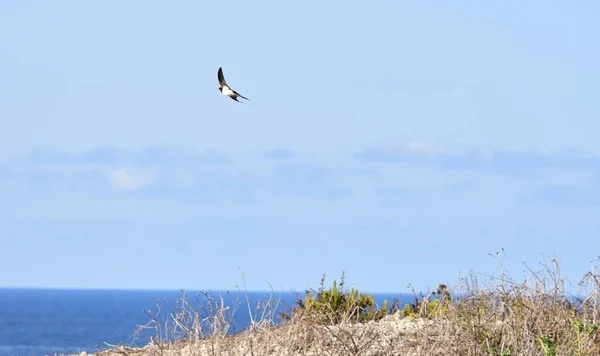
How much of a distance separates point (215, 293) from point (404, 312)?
378 centimetres

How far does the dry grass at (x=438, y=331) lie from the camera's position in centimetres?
1399

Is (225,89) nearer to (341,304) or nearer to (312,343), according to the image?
(312,343)

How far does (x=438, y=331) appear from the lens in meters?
14.5

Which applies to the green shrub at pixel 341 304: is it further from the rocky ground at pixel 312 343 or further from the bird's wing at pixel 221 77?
the bird's wing at pixel 221 77

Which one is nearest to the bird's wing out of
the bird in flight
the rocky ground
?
the bird in flight

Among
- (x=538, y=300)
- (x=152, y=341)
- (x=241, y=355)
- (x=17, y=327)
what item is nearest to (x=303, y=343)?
(x=241, y=355)

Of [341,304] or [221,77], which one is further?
[341,304]

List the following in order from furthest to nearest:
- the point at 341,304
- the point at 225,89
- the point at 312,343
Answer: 1. the point at 341,304
2. the point at 312,343
3. the point at 225,89

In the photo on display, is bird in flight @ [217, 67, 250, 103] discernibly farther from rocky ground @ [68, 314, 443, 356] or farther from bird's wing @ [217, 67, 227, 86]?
rocky ground @ [68, 314, 443, 356]

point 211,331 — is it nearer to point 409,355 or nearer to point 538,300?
point 409,355

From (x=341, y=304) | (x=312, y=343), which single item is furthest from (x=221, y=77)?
(x=341, y=304)

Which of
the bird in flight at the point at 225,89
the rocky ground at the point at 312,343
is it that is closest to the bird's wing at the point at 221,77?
the bird in flight at the point at 225,89

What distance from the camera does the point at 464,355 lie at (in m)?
14.0

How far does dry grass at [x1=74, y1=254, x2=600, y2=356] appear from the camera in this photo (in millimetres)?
13992
